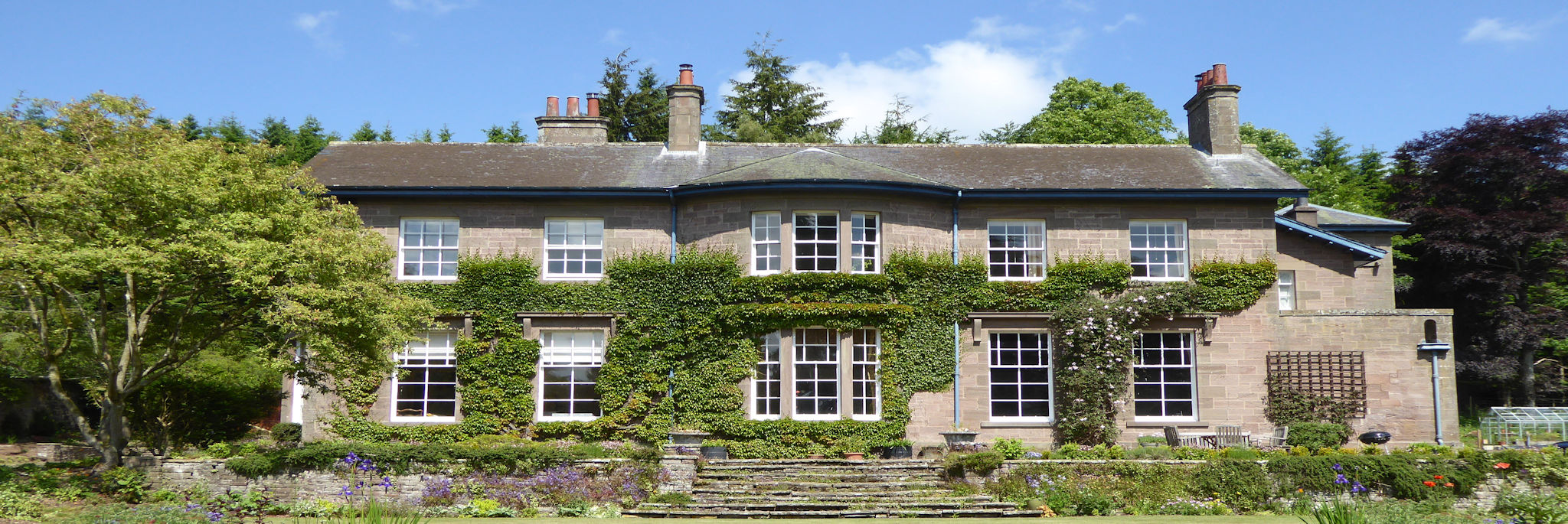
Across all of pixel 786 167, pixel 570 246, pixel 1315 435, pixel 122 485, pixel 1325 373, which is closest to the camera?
pixel 122 485

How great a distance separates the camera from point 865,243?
20.6 metres

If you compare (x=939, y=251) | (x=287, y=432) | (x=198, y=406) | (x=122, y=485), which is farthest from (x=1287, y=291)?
(x=122, y=485)

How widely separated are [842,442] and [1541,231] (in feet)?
66.3

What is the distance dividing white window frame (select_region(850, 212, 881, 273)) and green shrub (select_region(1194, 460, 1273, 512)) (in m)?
6.93

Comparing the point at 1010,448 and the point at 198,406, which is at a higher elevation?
the point at 198,406

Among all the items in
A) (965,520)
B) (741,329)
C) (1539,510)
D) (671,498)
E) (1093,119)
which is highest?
(1093,119)

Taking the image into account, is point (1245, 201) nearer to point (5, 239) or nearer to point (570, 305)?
point (570, 305)

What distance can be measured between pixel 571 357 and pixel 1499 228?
78.3 feet

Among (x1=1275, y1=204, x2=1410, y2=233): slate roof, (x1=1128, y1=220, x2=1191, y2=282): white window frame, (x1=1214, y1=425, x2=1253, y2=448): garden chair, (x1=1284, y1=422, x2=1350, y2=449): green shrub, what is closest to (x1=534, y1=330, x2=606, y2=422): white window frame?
(x1=1128, y1=220, x2=1191, y2=282): white window frame

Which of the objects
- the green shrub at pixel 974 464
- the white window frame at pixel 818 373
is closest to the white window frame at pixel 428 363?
the white window frame at pixel 818 373

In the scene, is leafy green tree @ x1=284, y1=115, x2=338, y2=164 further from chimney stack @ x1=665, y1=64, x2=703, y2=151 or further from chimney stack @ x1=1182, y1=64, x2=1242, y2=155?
chimney stack @ x1=1182, y1=64, x2=1242, y2=155

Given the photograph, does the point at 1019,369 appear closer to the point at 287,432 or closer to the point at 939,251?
the point at 939,251

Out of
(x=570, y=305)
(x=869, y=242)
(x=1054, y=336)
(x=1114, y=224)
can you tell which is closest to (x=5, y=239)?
(x=570, y=305)

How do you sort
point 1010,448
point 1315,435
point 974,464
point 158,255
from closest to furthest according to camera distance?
point 158,255 < point 974,464 < point 1010,448 < point 1315,435
